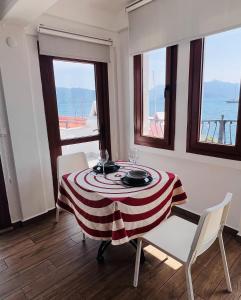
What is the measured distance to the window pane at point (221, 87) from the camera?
1.91 metres

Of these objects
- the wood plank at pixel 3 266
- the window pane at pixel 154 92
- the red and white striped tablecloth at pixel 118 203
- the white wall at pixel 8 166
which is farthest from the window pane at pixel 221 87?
the wood plank at pixel 3 266

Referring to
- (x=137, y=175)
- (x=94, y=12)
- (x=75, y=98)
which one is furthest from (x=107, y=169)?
(x=94, y=12)

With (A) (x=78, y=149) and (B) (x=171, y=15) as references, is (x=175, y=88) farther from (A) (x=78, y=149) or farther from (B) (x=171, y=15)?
(A) (x=78, y=149)

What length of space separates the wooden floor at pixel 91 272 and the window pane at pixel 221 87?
3.65ft

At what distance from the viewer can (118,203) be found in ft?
4.39

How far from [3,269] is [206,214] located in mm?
1789

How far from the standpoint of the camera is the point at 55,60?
2.49 m

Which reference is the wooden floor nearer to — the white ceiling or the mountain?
the mountain

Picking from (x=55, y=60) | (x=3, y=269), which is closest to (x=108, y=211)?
(x=3, y=269)

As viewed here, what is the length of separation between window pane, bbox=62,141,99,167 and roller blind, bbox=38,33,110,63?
3.76 ft

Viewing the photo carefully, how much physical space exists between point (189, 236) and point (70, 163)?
1495mm

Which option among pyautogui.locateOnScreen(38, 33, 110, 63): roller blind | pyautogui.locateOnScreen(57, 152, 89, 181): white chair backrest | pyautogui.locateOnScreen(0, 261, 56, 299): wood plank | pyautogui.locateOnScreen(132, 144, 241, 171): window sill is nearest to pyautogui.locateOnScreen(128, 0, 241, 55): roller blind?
pyautogui.locateOnScreen(38, 33, 110, 63): roller blind

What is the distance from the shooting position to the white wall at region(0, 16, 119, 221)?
Answer: 6.90 ft

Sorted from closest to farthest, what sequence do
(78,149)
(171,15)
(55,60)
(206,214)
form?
1. (206,214)
2. (171,15)
3. (55,60)
4. (78,149)
